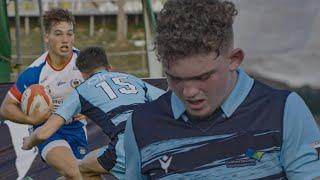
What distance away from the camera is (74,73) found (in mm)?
6926

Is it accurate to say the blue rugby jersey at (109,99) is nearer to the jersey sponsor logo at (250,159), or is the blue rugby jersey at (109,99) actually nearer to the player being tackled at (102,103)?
the player being tackled at (102,103)

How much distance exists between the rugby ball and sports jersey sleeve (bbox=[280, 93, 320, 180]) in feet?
14.9

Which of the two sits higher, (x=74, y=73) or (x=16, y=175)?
(x=74, y=73)

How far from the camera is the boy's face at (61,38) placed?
6848 mm

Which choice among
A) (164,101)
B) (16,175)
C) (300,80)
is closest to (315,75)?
(300,80)

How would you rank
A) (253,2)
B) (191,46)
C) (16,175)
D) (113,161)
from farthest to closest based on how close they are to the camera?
(16,175), (113,161), (253,2), (191,46)

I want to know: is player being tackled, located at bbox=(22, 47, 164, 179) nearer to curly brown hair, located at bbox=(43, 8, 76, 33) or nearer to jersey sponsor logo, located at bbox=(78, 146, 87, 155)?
curly brown hair, located at bbox=(43, 8, 76, 33)

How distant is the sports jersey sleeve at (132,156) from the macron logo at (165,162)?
0.09m

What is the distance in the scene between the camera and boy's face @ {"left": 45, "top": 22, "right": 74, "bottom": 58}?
270 inches

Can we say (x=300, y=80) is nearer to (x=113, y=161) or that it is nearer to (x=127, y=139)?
(x=127, y=139)

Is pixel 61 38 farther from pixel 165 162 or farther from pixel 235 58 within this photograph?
pixel 235 58

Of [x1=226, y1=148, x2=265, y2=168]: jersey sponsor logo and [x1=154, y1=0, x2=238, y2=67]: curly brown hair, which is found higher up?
[x1=154, y1=0, x2=238, y2=67]: curly brown hair

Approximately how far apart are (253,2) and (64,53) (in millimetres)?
4408

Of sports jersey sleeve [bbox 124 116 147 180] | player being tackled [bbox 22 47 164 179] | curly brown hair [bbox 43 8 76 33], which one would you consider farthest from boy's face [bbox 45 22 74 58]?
sports jersey sleeve [bbox 124 116 147 180]
